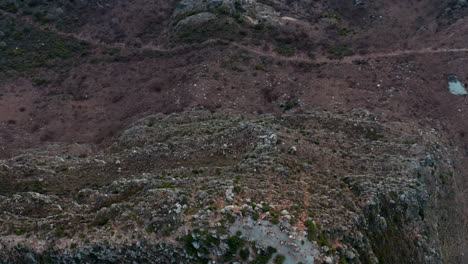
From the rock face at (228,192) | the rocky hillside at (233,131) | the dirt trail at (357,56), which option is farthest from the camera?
the dirt trail at (357,56)

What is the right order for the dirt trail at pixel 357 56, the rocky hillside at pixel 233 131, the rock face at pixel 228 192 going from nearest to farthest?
1. the rock face at pixel 228 192
2. the rocky hillside at pixel 233 131
3. the dirt trail at pixel 357 56

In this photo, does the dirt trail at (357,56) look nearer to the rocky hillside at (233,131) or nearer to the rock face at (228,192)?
the rocky hillside at (233,131)

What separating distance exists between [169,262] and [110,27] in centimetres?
4343

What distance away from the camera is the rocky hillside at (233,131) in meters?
24.8

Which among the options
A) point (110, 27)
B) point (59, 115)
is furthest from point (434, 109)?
point (110, 27)

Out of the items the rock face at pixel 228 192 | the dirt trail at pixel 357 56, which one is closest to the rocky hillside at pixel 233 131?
the rock face at pixel 228 192

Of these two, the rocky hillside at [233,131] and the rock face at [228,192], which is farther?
the rocky hillside at [233,131]

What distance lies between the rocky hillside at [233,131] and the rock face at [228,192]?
0.41ft

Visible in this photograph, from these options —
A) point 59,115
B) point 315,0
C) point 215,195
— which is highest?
point 315,0

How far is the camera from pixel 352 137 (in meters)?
35.2

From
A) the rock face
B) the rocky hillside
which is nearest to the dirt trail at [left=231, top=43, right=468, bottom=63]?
the rocky hillside

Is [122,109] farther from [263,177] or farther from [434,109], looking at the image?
[434,109]

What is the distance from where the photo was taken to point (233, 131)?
1339 inches

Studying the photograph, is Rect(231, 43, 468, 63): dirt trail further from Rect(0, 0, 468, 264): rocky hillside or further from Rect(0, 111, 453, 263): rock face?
Rect(0, 111, 453, 263): rock face
